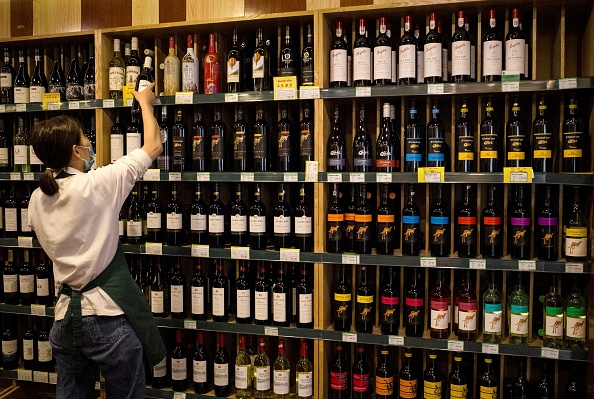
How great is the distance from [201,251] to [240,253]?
23 centimetres

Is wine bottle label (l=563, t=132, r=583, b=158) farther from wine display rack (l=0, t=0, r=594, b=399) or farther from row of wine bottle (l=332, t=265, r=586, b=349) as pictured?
row of wine bottle (l=332, t=265, r=586, b=349)

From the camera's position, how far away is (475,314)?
2748 millimetres

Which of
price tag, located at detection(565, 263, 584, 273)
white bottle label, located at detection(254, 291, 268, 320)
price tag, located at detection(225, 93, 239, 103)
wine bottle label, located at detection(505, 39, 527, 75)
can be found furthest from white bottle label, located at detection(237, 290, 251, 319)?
wine bottle label, located at detection(505, 39, 527, 75)

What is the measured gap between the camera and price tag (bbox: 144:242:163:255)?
10.2 ft

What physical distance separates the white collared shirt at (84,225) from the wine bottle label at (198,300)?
0.82 meters

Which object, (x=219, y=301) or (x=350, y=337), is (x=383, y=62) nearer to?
(x=350, y=337)

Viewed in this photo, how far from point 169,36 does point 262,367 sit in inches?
77.3

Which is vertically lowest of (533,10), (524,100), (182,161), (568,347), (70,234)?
(568,347)

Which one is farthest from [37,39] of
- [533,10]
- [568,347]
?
[568,347]

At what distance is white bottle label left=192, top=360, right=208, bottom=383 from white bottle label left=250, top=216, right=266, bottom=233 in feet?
2.58

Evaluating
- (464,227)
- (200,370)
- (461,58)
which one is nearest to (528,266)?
(464,227)

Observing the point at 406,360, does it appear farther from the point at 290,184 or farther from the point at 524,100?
the point at 524,100

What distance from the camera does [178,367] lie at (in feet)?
10.3

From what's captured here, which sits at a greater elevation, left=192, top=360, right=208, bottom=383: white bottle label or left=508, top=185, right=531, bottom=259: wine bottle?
left=508, top=185, right=531, bottom=259: wine bottle
